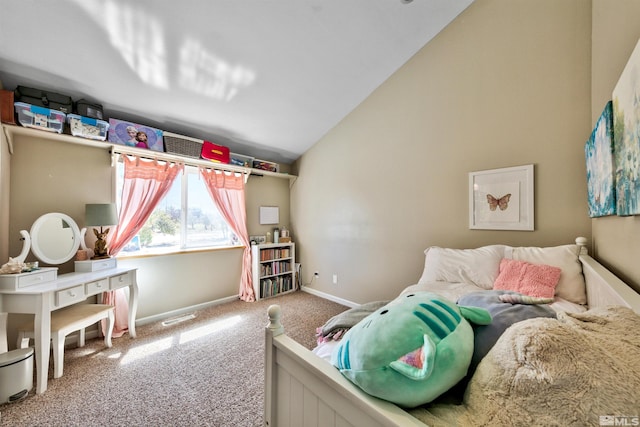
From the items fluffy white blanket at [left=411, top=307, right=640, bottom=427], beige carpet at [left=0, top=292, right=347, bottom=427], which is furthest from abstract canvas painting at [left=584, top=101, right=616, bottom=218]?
beige carpet at [left=0, top=292, right=347, bottom=427]

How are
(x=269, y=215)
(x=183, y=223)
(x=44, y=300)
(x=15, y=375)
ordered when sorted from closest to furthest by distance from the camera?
(x=15, y=375) < (x=44, y=300) < (x=183, y=223) < (x=269, y=215)

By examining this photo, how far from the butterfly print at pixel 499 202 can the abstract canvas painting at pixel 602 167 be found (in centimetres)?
53

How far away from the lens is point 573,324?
0.59 meters

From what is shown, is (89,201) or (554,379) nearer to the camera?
(554,379)

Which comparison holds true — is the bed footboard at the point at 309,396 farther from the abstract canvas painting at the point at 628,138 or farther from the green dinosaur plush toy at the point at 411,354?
the abstract canvas painting at the point at 628,138

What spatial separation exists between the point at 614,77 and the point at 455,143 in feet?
3.79

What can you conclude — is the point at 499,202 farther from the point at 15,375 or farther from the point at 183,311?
the point at 15,375

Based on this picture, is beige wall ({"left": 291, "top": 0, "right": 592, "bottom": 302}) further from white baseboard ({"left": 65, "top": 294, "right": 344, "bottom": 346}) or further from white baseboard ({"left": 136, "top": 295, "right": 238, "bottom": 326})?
white baseboard ({"left": 136, "top": 295, "right": 238, "bottom": 326})

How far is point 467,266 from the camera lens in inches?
77.6

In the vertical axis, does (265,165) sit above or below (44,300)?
above

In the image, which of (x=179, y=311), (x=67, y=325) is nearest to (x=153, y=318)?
(x=179, y=311)

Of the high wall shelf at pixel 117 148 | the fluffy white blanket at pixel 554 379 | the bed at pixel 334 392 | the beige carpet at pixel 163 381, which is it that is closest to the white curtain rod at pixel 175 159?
the high wall shelf at pixel 117 148

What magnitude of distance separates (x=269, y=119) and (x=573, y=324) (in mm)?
3155

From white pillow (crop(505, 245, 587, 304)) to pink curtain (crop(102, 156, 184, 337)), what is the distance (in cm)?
372
